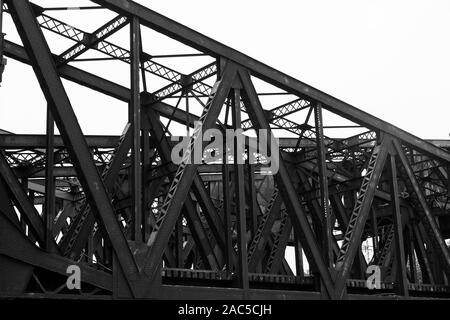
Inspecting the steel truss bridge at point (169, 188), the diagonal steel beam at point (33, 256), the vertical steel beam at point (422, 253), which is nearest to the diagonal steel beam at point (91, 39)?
the steel truss bridge at point (169, 188)

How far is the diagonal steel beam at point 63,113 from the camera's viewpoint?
15.5 metres

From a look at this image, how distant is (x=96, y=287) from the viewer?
1628 cm

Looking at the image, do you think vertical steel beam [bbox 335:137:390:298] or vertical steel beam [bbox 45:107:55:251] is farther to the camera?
vertical steel beam [bbox 335:137:390:298]

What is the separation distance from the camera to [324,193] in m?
22.7

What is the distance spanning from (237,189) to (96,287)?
15.5 ft

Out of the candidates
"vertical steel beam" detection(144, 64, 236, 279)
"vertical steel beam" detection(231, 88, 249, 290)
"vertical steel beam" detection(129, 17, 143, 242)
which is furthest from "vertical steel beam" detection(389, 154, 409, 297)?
"vertical steel beam" detection(129, 17, 143, 242)

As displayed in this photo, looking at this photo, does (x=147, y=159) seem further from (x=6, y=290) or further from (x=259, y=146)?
(x=6, y=290)

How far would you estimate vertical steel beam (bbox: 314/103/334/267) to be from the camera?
22203mm

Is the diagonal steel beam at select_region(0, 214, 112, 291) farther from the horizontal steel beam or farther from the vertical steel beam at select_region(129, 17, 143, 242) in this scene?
the horizontal steel beam

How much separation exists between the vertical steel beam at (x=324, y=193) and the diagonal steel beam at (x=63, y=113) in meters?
7.75

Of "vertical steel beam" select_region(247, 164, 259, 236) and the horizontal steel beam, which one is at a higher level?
the horizontal steel beam

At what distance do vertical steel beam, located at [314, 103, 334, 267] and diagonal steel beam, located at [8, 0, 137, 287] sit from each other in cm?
Answer: 775
